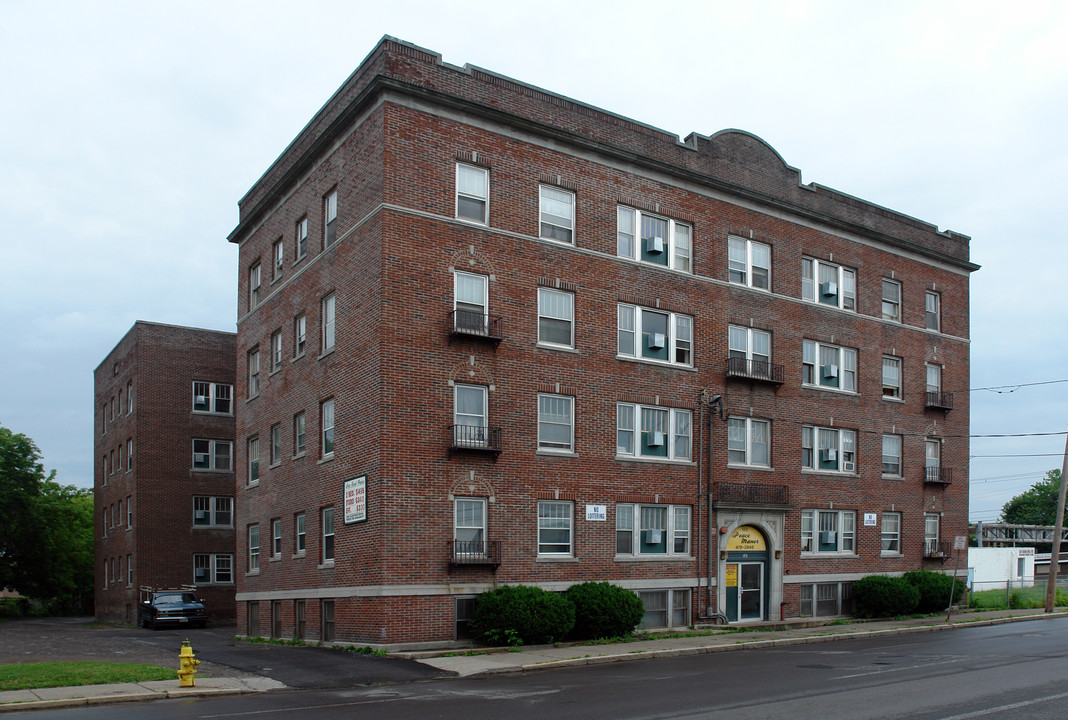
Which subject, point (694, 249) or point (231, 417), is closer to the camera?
point (694, 249)

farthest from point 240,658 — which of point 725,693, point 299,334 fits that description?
point 725,693

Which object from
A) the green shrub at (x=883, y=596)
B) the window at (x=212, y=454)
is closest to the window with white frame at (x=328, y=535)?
the green shrub at (x=883, y=596)

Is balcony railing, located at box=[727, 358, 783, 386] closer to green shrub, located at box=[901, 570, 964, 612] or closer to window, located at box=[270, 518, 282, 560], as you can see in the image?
green shrub, located at box=[901, 570, 964, 612]

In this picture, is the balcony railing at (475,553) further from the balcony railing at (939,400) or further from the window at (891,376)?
the balcony railing at (939,400)

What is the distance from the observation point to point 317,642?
27.0m

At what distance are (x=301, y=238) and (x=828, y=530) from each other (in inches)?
787

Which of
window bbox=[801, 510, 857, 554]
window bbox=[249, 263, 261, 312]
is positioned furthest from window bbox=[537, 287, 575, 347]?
window bbox=[249, 263, 261, 312]

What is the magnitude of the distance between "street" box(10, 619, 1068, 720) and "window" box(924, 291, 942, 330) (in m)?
18.1

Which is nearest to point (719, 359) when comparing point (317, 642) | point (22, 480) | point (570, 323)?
point (570, 323)

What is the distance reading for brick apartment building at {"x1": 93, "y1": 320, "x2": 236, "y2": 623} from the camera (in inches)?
1842

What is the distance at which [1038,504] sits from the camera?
13038 centimetres

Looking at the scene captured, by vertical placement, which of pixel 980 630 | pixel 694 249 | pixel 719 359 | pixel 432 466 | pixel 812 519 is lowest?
pixel 980 630

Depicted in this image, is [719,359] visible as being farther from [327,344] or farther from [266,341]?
[266,341]

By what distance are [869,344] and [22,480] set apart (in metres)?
50.3
